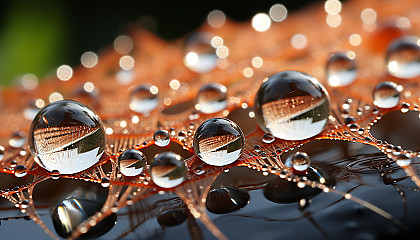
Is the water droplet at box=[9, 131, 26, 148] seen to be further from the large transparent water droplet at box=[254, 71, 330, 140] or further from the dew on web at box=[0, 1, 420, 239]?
the large transparent water droplet at box=[254, 71, 330, 140]

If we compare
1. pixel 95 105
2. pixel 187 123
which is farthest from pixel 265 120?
pixel 95 105

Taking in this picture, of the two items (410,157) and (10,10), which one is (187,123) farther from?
(10,10)

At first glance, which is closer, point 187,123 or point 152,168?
point 152,168

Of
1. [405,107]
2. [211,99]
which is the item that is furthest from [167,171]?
[405,107]

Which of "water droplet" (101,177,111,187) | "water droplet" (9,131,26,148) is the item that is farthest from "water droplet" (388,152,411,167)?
"water droplet" (9,131,26,148)

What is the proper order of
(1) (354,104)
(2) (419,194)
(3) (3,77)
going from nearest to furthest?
1. (2) (419,194)
2. (1) (354,104)
3. (3) (3,77)

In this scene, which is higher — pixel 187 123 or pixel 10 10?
Result: pixel 10 10

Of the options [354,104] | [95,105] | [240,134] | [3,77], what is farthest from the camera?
[3,77]
